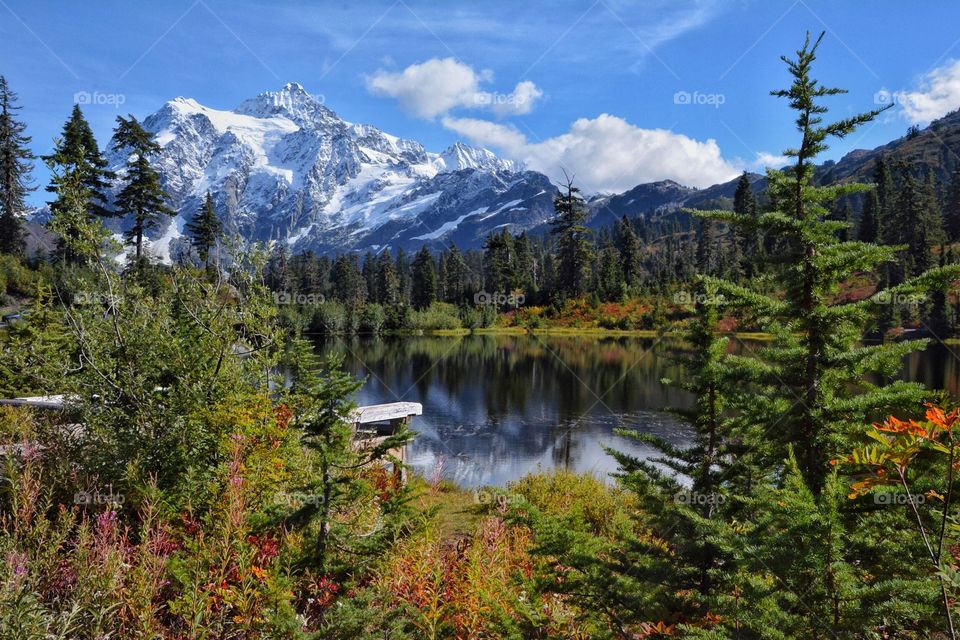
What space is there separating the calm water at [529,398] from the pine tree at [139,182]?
15475mm

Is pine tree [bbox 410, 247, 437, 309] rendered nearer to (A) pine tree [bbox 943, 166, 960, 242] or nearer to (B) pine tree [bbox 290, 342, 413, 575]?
(A) pine tree [bbox 943, 166, 960, 242]

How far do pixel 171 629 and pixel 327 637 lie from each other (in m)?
1.22

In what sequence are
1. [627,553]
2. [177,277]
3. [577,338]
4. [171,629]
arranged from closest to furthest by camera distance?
[171,629], [627,553], [177,277], [577,338]

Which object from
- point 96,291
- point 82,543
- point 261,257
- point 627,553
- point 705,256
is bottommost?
point 627,553

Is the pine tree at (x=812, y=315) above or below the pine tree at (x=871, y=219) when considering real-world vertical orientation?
below

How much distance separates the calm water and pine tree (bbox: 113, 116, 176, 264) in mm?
15475

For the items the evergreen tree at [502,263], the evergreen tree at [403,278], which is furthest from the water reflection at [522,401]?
the evergreen tree at [403,278]

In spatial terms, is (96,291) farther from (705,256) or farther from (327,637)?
(705,256)

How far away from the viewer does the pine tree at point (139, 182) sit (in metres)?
31.6

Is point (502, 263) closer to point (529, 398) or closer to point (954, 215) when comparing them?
point (529, 398)

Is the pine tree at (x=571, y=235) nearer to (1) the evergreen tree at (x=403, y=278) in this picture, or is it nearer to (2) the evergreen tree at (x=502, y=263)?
(2) the evergreen tree at (x=502, y=263)

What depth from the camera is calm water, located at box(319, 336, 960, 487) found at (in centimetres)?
1611

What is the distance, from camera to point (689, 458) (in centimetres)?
Answer: 430

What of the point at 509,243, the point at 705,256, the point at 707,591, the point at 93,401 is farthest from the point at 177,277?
the point at 705,256
